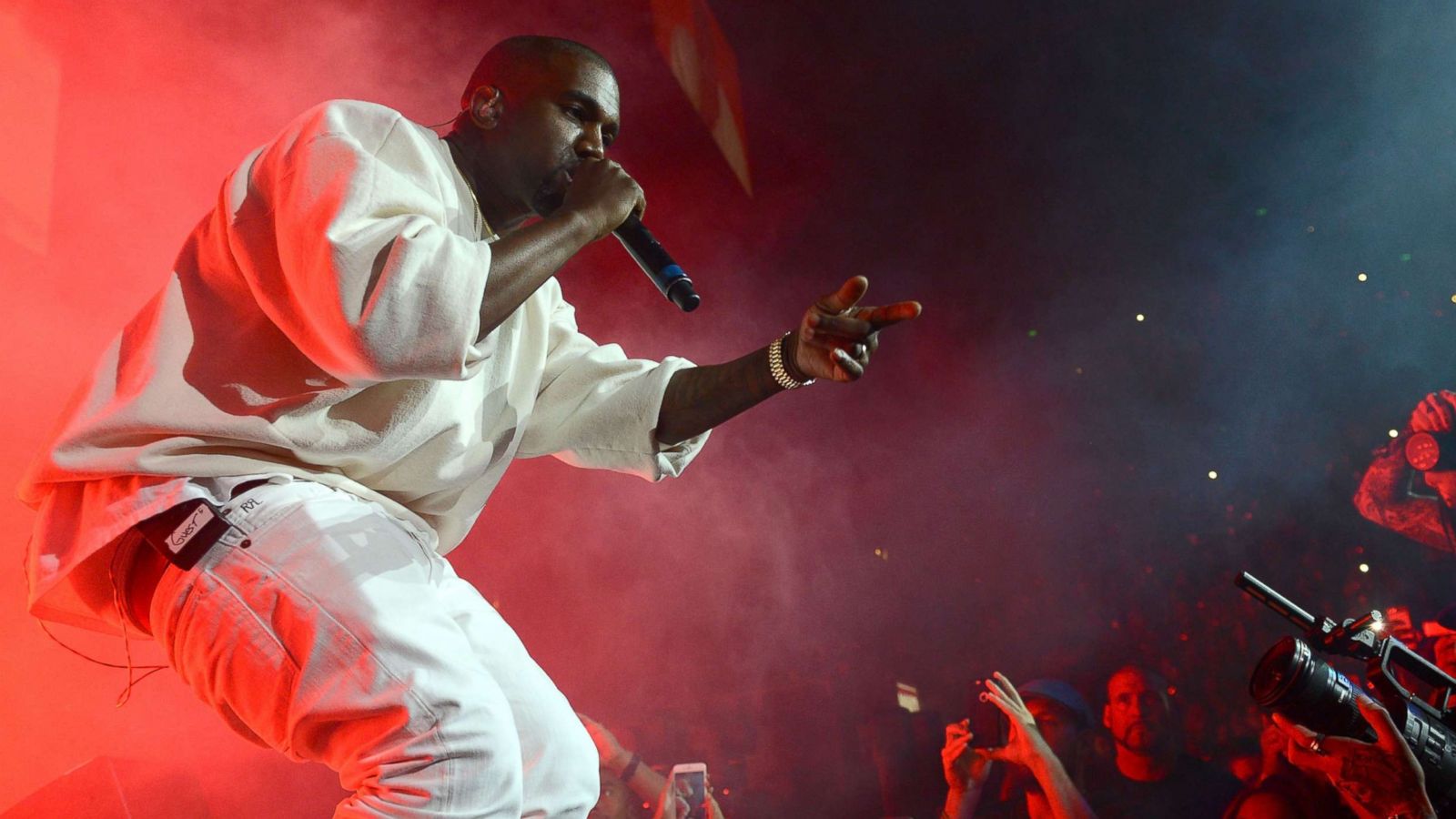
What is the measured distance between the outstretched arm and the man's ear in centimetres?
58

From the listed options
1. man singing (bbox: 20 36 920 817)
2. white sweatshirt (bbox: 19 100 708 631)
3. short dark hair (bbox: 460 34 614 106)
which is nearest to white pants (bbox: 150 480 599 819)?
man singing (bbox: 20 36 920 817)

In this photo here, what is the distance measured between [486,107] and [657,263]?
0.44 metres

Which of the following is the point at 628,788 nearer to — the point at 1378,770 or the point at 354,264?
the point at 1378,770

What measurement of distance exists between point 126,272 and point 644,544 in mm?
2216

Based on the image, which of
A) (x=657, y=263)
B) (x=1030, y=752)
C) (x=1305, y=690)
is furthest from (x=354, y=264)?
(x=1030, y=752)

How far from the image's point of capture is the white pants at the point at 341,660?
1.00 m

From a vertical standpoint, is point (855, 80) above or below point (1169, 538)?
above

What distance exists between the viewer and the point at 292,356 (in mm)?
1194

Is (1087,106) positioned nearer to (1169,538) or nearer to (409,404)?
(1169,538)

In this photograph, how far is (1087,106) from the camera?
3.98 meters

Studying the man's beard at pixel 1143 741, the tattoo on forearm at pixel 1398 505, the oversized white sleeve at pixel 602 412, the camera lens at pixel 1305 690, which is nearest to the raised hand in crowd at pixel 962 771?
the man's beard at pixel 1143 741

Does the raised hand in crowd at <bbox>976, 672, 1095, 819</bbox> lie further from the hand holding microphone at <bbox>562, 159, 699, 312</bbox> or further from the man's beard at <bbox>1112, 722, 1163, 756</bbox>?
the hand holding microphone at <bbox>562, 159, 699, 312</bbox>

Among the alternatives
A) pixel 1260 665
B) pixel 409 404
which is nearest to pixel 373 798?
pixel 409 404

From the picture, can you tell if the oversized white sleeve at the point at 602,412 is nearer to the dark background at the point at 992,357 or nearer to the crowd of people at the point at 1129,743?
the dark background at the point at 992,357
